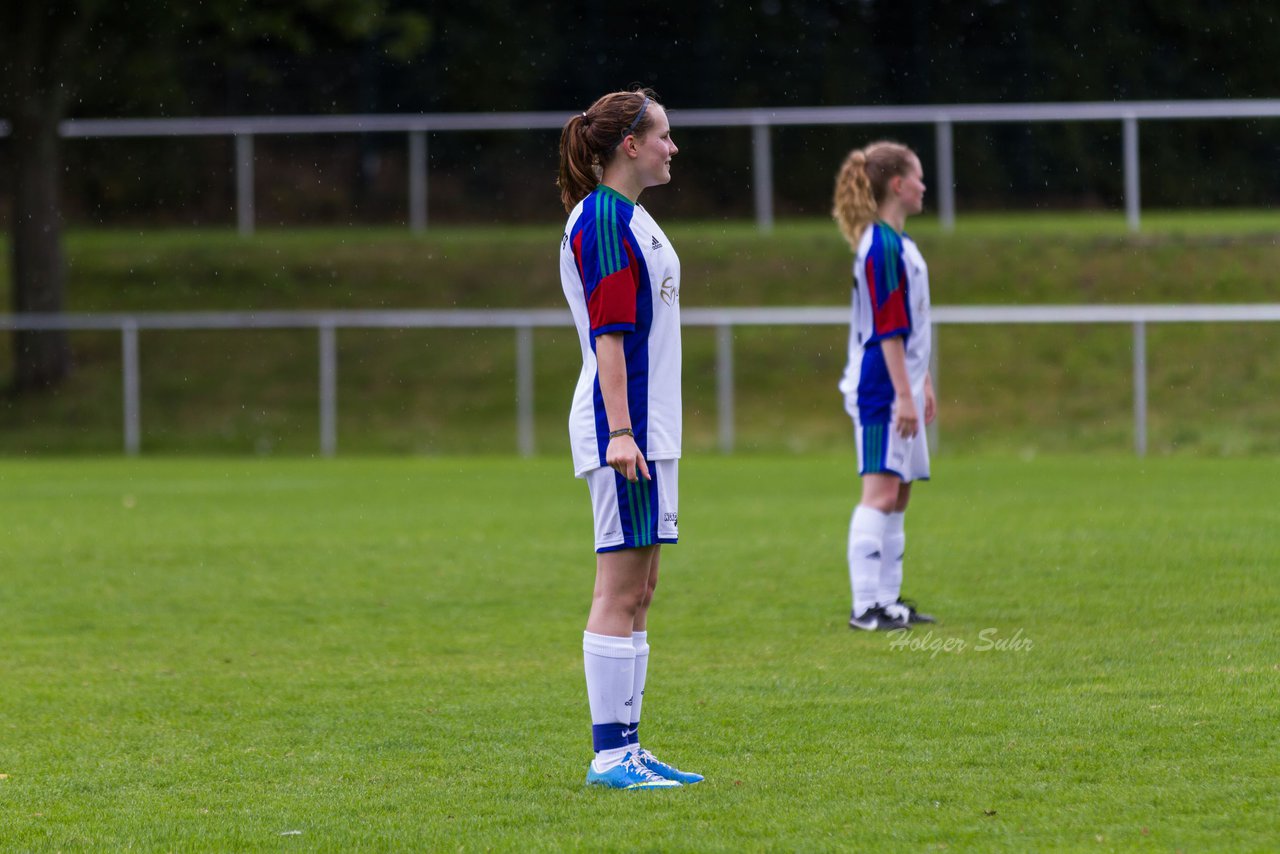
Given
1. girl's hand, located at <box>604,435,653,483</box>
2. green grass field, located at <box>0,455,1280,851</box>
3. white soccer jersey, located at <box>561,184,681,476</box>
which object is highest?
white soccer jersey, located at <box>561,184,681,476</box>

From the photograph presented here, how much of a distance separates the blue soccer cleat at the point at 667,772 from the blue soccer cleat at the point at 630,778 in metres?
0.02

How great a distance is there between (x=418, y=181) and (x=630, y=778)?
22488 mm

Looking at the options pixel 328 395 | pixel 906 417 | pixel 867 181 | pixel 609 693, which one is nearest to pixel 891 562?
pixel 906 417

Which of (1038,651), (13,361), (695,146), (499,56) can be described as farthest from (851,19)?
(1038,651)

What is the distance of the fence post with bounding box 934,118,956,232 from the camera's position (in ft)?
79.6

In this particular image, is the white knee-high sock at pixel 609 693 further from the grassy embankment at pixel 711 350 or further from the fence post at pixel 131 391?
the fence post at pixel 131 391

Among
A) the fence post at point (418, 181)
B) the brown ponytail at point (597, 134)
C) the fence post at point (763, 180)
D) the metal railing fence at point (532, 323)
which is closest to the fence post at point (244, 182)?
the fence post at point (418, 181)

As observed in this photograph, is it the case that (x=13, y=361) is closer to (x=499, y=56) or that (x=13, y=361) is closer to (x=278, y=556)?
(x=499, y=56)

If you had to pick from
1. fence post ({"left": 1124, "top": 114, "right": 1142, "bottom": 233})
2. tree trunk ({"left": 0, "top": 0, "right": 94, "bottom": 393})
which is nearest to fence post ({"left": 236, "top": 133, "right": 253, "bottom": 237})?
tree trunk ({"left": 0, "top": 0, "right": 94, "bottom": 393})

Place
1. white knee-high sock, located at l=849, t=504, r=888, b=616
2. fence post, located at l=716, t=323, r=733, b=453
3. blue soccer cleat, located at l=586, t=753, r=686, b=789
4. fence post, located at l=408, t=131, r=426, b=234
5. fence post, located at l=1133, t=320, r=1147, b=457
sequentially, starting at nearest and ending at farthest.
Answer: blue soccer cleat, located at l=586, t=753, r=686, b=789 → white knee-high sock, located at l=849, t=504, r=888, b=616 → fence post, located at l=1133, t=320, r=1147, b=457 → fence post, located at l=716, t=323, r=733, b=453 → fence post, located at l=408, t=131, r=426, b=234

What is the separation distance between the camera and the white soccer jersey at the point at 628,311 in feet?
14.9

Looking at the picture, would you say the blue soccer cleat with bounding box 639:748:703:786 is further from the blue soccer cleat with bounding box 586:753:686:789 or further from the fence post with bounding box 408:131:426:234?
the fence post with bounding box 408:131:426:234

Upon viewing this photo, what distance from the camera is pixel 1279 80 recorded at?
28547 millimetres

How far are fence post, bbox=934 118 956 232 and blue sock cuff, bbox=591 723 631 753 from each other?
2021 centimetres
